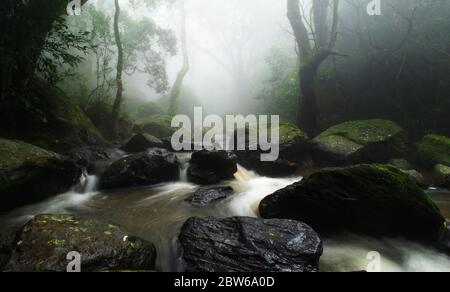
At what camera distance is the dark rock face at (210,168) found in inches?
287

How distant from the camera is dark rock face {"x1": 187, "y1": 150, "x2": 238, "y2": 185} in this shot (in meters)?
7.28

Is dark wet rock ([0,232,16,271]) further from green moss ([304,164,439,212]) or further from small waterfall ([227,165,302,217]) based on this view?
green moss ([304,164,439,212])

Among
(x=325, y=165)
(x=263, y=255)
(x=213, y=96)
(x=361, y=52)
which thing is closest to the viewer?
(x=263, y=255)

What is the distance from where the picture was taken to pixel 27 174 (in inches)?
203

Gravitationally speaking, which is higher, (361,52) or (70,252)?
(361,52)

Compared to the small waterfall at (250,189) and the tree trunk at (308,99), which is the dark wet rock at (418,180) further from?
the tree trunk at (308,99)

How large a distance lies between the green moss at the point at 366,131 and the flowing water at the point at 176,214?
→ 2569 millimetres

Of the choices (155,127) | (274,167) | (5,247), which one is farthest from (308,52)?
(5,247)

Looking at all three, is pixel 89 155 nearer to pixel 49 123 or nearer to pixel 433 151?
pixel 49 123

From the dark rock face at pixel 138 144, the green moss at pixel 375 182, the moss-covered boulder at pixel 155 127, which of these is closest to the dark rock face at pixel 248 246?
the green moss at pixel 375 182

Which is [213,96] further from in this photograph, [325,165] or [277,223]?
[277,223]

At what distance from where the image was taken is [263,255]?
3.29 meters
